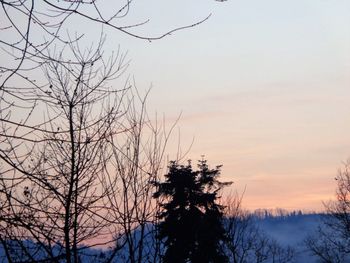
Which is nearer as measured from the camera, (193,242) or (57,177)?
(57,177)

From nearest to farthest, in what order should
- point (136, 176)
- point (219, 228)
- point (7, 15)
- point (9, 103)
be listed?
point (7, 15), point (9, 103), point (136, 176), point (219, 228)

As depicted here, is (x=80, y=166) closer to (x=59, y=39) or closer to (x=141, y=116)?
(x=141, y=116)

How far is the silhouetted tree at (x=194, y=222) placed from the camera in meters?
24.0

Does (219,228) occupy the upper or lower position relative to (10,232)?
upper

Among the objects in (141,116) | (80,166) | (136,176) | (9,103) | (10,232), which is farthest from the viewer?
(141,116)

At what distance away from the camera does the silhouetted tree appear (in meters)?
24.0

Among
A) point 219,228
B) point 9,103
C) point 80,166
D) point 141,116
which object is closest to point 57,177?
point 9,103

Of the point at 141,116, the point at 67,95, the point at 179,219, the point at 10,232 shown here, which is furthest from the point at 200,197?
the point at 10,232

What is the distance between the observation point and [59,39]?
333 cm

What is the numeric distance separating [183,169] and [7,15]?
22.4 meters

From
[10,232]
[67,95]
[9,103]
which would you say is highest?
[67,95]

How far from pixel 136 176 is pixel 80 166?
140 centimetres

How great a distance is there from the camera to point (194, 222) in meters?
24.7

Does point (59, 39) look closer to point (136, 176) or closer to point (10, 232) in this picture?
point (10, 232)
